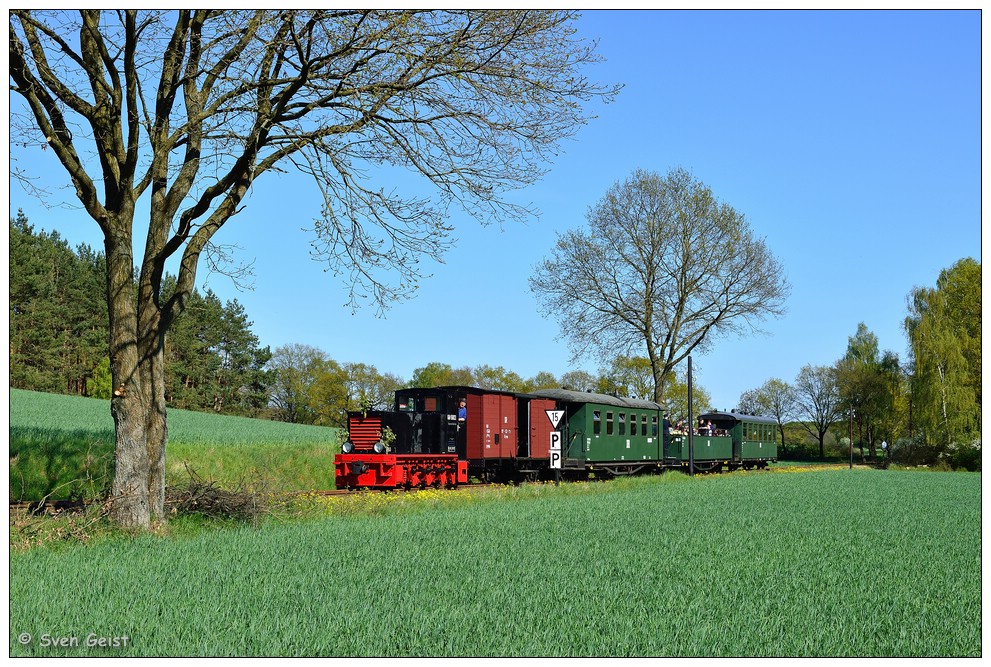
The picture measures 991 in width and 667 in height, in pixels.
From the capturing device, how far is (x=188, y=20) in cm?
1251

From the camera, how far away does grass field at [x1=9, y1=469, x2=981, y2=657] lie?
6.16 meters

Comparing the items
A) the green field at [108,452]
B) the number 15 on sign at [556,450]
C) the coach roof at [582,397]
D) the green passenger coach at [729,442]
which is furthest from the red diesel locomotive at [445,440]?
the green passenger coach at [729,442]

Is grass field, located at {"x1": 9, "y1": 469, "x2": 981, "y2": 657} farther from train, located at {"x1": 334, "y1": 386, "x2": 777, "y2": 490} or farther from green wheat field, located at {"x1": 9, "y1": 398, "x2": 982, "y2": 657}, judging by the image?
train, located at {"x1": 334, "y1": 386, "x2": 777, "y2": 490}

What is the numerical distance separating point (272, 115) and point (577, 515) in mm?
8357

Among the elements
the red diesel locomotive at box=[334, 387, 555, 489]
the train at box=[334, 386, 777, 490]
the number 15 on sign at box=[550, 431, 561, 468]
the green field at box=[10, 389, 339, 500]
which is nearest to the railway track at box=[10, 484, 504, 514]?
the green field at box=[10, 389, 339, 500]

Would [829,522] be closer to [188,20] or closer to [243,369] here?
[188,20]

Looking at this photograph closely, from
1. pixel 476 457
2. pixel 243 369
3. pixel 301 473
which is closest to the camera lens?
pixel 476 457

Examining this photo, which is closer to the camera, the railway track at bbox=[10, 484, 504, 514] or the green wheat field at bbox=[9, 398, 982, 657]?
the green wheat field at bbox=[9, 398, 982, 657]

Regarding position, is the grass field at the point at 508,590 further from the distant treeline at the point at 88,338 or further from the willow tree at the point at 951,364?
the willow tree at the point at 951,364

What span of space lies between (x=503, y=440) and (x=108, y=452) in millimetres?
11265

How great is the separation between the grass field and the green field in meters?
4.76

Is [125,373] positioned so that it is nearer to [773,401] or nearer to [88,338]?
[88,338]

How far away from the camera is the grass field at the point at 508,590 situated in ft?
20.2

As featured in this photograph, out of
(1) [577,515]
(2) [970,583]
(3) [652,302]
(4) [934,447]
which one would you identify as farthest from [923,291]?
(2) [970,583]
